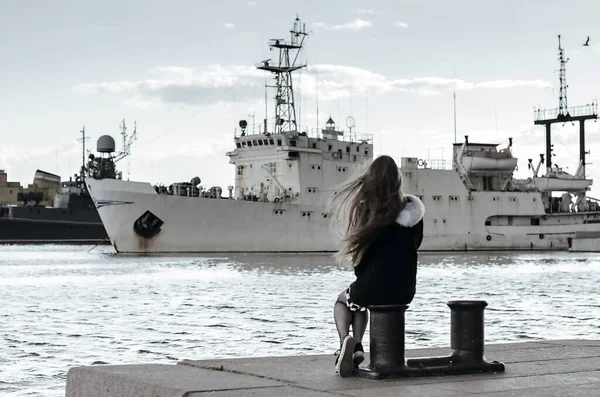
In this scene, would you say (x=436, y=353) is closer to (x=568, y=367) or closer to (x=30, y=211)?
(x=568, y=367)

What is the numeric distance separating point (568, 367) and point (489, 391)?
1.27 meters

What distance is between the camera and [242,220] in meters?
48.9

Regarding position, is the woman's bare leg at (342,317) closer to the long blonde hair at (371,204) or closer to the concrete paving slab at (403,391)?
the long blonde hair at (371,204)

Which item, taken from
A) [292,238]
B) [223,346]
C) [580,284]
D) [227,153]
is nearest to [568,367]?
[223,346]

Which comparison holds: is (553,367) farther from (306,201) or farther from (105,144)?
(105,144)

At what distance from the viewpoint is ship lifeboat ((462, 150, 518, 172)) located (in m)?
58.0

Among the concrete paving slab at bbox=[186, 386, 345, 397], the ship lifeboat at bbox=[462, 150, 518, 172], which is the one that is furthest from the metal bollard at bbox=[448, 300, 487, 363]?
the ship lifeboat at bbox=[462, 150, 518, 172]

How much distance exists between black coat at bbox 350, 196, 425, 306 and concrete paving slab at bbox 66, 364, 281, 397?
2.62 feet

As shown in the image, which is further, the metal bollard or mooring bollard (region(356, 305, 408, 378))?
the metal bollard

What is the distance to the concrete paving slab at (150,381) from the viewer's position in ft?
16.6

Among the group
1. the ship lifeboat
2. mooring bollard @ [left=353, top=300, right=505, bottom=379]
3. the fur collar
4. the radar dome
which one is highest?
the radar dome

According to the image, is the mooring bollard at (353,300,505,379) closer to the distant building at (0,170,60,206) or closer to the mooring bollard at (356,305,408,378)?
the mooring bollard at (356,305,408,378)

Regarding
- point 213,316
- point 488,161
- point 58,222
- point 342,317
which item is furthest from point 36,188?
point 342,317

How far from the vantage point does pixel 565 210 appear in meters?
62.4
